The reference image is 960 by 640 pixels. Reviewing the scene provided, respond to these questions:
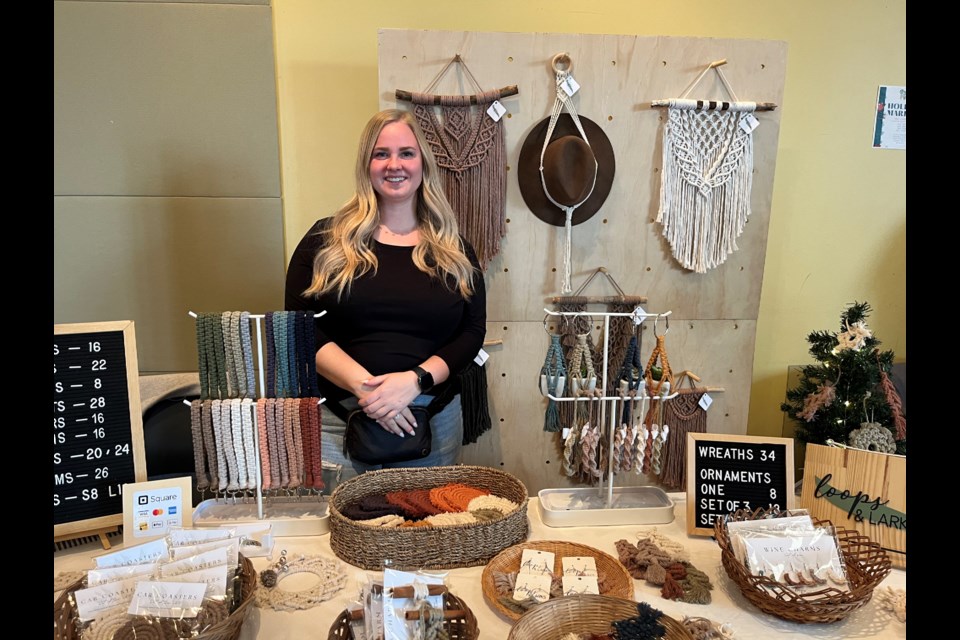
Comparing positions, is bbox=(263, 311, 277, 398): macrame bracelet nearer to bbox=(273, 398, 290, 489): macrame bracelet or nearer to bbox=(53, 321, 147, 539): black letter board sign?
bbox=(273, 398, 290, 489): macrame bracelet

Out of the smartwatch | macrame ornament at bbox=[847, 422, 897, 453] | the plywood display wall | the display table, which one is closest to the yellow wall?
the plywood display wall

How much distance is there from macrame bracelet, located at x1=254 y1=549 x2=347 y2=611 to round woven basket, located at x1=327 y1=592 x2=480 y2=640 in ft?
0.42

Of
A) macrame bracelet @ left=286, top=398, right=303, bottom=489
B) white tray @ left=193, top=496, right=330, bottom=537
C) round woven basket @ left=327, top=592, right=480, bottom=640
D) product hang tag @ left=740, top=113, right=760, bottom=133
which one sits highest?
product hang tag @ left=740, top=113, right=760, bottom=133

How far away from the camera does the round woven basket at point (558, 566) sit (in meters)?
1.09

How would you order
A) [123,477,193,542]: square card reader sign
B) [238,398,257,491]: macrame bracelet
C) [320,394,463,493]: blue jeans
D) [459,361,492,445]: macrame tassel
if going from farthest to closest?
[459,361,492,445]: macrame tassel
[320,394,463,493]: blue jeans
[238,398,257,491]: macrame bracelet
[123,477,193,542]: square card reader sign

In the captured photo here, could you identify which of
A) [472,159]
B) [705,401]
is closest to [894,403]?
[705,401]

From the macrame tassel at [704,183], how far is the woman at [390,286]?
857 millimetres

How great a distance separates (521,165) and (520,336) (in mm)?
623

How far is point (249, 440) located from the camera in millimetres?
1277

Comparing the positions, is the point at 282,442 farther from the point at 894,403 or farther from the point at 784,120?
the point at 784,120

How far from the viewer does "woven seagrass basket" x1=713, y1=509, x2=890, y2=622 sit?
1.02 meters

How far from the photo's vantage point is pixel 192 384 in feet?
6.31

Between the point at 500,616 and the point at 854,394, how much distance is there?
59.0 inches

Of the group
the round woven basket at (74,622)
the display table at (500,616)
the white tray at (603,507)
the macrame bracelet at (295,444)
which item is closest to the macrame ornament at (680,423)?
the white tray at (603,507)
